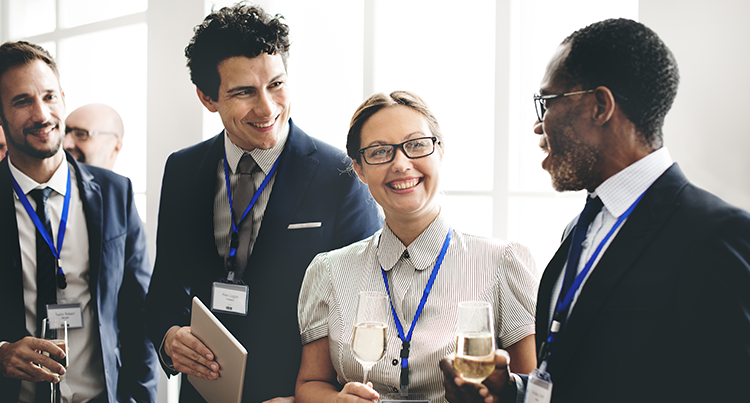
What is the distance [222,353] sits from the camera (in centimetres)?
185

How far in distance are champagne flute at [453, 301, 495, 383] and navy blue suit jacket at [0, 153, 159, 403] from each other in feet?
7.26

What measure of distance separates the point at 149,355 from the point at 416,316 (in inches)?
79.9

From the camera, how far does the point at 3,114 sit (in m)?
2.76

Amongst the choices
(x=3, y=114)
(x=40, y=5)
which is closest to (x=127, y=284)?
(x=3, y=114)

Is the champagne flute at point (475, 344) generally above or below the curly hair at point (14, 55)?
below

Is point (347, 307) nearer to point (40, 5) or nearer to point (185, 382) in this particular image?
point (185, 382)

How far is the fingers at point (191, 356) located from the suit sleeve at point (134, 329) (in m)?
0.96

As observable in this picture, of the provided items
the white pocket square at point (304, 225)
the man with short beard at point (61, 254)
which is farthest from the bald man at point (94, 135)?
the white pocket square at point (304, 225)

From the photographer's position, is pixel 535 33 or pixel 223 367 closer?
pixel 223 367

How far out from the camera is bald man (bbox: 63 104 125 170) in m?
4.05

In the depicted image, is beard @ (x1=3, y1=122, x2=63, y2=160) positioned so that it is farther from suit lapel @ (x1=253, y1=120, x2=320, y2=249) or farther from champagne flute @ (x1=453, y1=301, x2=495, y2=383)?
champagne flute @ (x1=453, y1=301, x2=495, y2=383)

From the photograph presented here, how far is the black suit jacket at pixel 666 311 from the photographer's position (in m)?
1.03

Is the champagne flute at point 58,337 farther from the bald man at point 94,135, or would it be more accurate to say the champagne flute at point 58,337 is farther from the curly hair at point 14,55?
the bald man at point 94,135

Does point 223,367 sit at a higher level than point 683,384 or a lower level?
lower
